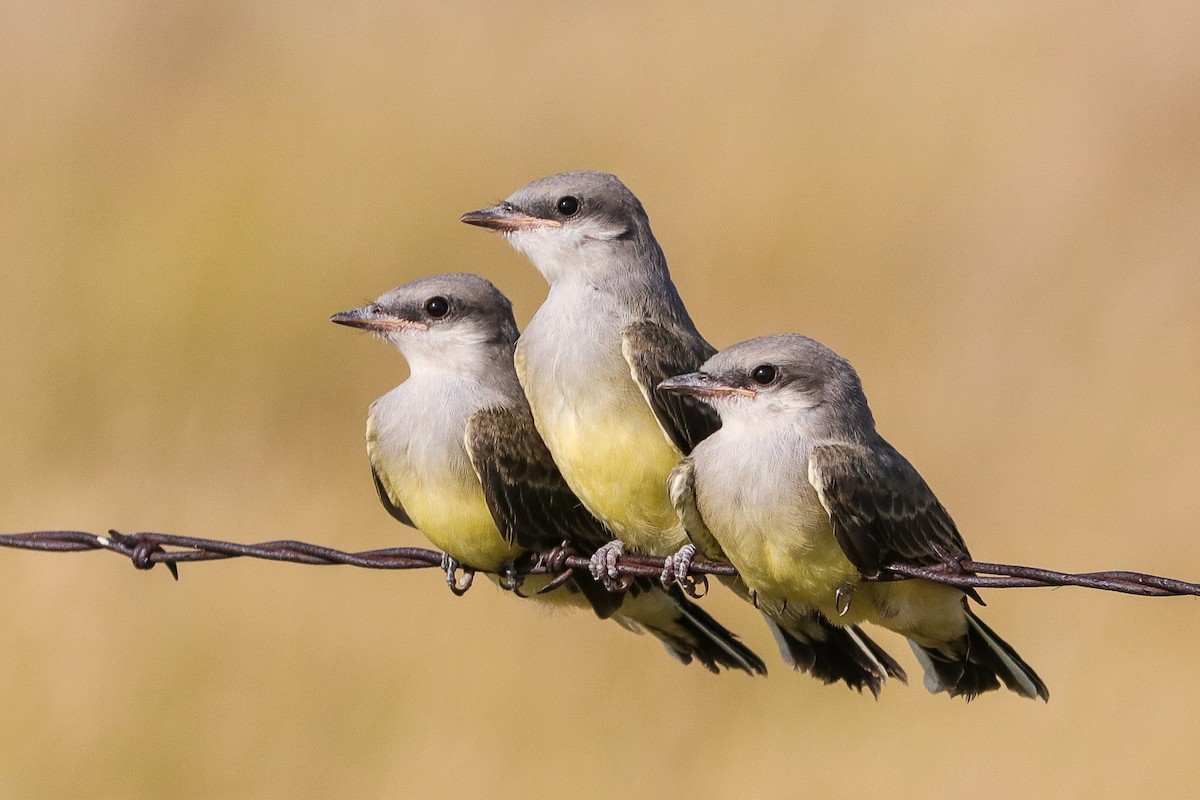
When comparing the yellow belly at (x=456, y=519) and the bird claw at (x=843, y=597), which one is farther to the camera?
the yellow belly at (x=456, y=519)

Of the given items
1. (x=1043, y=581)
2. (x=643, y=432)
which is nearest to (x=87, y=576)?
(x=643, y=432)

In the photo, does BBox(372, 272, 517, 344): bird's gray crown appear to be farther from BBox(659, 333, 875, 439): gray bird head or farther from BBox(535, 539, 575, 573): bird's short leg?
BBox(659, 333, 875, 439): gray bird head

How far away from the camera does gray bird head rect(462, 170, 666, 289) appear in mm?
7305

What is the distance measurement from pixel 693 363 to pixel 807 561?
111cm

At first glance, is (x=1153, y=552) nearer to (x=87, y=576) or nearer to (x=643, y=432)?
(x=643, y=432)

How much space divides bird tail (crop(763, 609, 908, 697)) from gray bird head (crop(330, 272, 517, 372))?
1557 millimetres

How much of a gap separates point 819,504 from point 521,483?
125 cm

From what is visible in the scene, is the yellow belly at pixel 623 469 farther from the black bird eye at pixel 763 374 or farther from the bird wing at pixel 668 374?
the black bird eye at pixel 763 374

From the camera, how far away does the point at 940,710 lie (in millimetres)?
10250

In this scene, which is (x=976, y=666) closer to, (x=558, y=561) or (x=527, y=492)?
(x=558, y=561)

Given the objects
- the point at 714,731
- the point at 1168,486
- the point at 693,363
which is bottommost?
the point at 714,731

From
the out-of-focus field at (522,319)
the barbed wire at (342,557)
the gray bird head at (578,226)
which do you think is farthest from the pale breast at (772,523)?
the out-of-focus field at (522,319)

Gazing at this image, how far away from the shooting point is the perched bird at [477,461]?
23.1 ft

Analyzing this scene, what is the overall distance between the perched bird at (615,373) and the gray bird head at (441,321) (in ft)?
0.86
